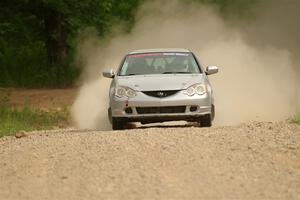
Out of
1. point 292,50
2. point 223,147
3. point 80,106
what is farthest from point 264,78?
point 223,147

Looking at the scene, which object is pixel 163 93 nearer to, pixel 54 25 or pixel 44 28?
pixel 54 25

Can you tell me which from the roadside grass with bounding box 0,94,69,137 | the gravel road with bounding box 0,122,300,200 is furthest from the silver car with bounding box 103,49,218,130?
the roadside grass with bounding box 0,94,69,137

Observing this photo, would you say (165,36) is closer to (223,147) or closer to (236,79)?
(236,79)

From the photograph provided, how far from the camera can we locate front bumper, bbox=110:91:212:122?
1462 cm

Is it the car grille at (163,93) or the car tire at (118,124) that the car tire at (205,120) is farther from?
the car tire at (118,124)

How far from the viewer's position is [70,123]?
69.5ft

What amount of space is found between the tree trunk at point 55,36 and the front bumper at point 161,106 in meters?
19.0

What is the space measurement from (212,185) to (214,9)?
25984 millimetres

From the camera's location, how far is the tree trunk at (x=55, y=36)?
33969 millimetres

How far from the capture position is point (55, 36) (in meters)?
33.9

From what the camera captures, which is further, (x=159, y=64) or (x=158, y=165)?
(x=159, y=64)

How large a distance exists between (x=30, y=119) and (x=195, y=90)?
25.1 feet

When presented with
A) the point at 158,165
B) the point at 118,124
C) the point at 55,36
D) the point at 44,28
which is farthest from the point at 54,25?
the point at 158,165

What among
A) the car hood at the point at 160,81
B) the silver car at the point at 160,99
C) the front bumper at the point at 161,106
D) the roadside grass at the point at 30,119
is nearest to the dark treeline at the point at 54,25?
the roadside grass at the point at 30,119
